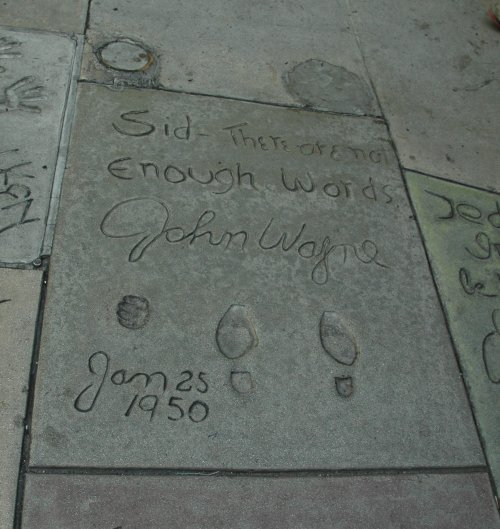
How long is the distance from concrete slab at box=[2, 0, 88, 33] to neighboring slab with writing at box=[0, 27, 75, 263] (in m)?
0.09

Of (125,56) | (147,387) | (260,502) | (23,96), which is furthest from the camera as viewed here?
(125,56)

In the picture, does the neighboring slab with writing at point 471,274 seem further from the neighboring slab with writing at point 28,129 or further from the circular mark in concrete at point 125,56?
the neighboring slab with writing at point 28,129

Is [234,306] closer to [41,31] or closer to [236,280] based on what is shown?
[236,280]

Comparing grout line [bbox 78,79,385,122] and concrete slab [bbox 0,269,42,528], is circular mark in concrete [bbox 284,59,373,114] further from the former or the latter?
concrete slab [bbox 0,269,42,528]

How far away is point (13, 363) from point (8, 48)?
158 cm

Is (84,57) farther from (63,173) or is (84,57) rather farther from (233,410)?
(233,410)

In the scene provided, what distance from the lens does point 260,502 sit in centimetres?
172

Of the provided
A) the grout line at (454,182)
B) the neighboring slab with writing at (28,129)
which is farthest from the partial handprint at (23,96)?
the grout line at (454,182)

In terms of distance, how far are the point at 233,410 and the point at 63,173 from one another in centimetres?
110

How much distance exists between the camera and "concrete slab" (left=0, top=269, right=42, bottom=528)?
5.33 ft

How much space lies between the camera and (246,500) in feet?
5.62

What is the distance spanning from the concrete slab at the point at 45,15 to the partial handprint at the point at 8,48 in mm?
137
